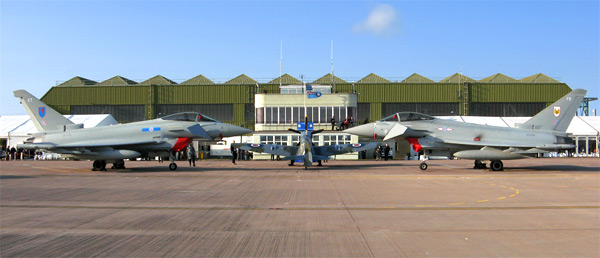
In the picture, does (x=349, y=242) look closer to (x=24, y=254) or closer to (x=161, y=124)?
(x=24, y=254)

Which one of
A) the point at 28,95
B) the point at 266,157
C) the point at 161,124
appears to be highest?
the point at 28,95

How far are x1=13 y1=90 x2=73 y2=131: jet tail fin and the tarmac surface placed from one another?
39.3 feet

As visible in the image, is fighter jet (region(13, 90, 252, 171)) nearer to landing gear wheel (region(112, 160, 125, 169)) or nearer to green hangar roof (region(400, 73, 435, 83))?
landing gear wheel (region(112, 160, 125, 169))

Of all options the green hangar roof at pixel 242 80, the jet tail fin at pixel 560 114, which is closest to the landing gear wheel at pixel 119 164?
the jet tail fin at pixel 560 114

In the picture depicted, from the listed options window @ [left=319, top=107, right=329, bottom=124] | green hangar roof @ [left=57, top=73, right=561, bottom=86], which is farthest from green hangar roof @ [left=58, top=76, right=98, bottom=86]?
window @ [left=319, top=107, right=329, bottom=124]

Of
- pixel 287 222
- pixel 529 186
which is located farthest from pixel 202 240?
pixel 529 186

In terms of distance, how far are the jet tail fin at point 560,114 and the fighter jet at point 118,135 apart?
55.9 ft

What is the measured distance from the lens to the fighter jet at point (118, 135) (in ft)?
77.4

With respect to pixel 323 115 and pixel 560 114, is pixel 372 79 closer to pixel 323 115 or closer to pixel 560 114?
pixel 323 115

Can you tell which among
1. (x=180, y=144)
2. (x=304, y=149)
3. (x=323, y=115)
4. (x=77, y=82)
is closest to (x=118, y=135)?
(x=180, y=144)

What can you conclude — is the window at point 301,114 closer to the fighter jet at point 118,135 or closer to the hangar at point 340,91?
the hangar at point 340,91

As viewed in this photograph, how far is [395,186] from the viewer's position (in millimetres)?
15672

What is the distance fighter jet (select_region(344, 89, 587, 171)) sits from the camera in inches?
921

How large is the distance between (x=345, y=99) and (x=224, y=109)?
1994 cm
